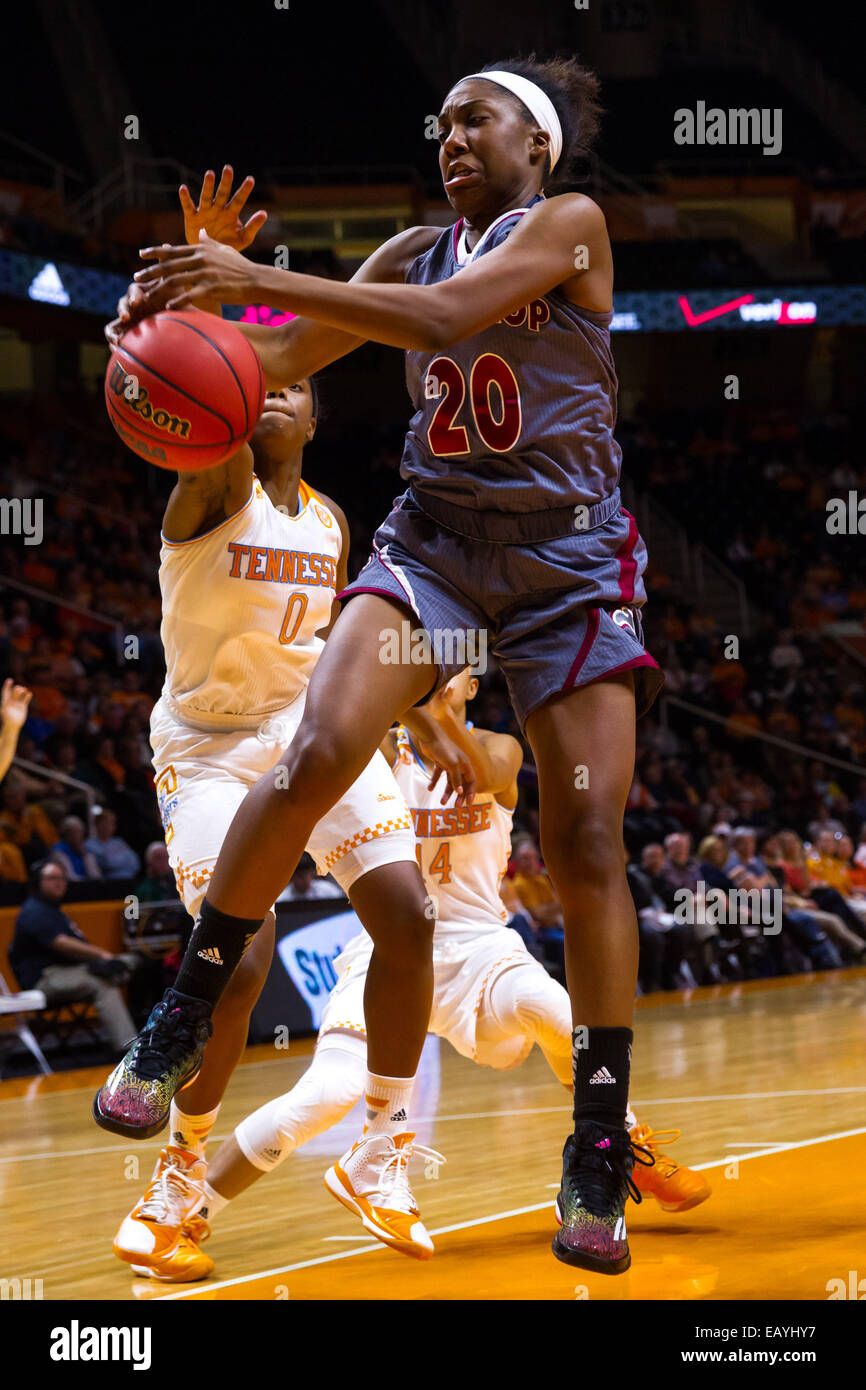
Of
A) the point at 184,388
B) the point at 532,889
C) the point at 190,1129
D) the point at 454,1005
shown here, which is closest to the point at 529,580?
the point at 184,388

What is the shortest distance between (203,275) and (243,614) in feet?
4.94

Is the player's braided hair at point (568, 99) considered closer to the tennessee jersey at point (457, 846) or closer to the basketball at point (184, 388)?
the basketball at point (184, 388)

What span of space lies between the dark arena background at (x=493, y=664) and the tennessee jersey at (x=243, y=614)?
3.87 feet

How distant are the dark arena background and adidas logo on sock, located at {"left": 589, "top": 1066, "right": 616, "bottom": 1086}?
470 millimetres

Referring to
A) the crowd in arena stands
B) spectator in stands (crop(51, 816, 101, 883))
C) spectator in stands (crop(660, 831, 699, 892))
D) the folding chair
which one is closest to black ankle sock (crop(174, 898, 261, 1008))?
the folding chair

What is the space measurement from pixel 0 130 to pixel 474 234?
68.2 feet

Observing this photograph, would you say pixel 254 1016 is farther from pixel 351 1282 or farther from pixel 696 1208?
pixel 351 1282

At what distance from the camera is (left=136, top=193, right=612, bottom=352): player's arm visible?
309 cm

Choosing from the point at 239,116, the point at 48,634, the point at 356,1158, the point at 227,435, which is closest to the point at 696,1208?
the point at 356,1158

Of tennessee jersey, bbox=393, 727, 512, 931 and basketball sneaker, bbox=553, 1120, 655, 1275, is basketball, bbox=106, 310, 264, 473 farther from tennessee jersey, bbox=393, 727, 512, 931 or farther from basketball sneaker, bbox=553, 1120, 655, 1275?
tennessee jersey, bbox=393, 727, 512, 931

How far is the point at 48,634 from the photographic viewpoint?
52.2ft

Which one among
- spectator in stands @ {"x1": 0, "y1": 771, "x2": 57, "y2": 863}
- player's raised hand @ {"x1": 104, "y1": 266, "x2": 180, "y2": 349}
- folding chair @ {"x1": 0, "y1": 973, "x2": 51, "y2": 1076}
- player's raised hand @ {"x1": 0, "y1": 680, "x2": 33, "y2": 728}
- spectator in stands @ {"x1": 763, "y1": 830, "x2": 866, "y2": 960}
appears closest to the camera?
player's raised hand @ {"x1": 104, "y1": 266, "x2": 180, "y2": 349}

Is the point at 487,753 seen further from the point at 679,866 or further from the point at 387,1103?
the point at 679,866

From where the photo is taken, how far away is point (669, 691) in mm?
19234
